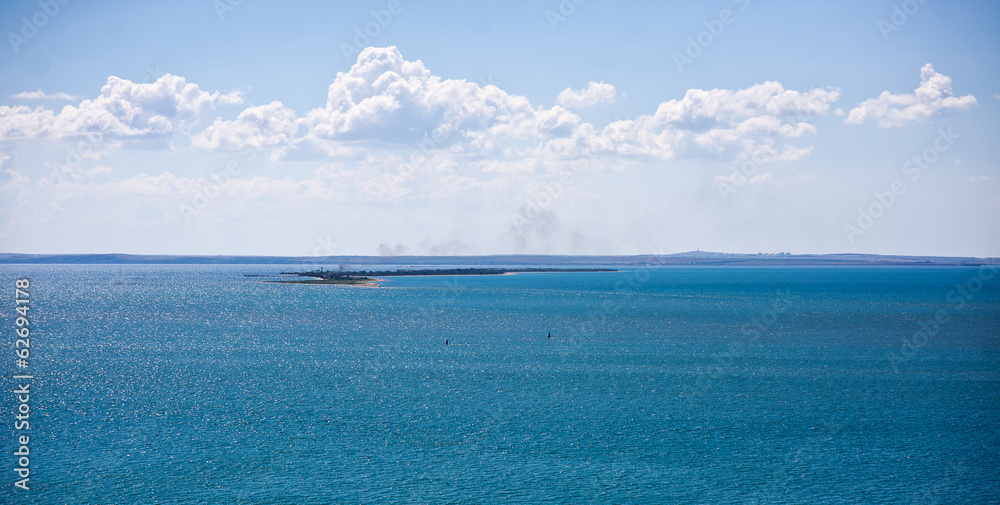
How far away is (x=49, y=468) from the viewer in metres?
36.2

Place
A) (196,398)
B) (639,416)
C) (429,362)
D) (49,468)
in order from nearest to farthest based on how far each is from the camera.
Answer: (49,468)
(639,416)
(196,398)
(429,362)

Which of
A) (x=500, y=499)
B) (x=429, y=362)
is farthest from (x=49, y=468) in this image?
(x=429, y=362)

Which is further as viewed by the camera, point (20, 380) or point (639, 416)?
point (20, 380)

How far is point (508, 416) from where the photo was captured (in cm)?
4753

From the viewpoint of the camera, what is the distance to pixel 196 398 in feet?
171

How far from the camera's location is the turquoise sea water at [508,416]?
116ft

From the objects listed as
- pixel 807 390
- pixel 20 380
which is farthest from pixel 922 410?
pixel 20 380

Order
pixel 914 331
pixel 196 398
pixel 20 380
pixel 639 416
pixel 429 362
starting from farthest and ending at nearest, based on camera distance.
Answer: pixel 914 331 < pixel 429 362 < pixel 20 380 < pixel 196 398 < pixel 639 416

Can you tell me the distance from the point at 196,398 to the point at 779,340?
6130 centimetres

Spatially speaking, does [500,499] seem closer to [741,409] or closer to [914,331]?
[741,409]

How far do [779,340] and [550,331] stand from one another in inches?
1027

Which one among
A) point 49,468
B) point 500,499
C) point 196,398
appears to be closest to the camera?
point 500,499

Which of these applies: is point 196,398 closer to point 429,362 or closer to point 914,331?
point 429,362

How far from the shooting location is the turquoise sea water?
35275mm
